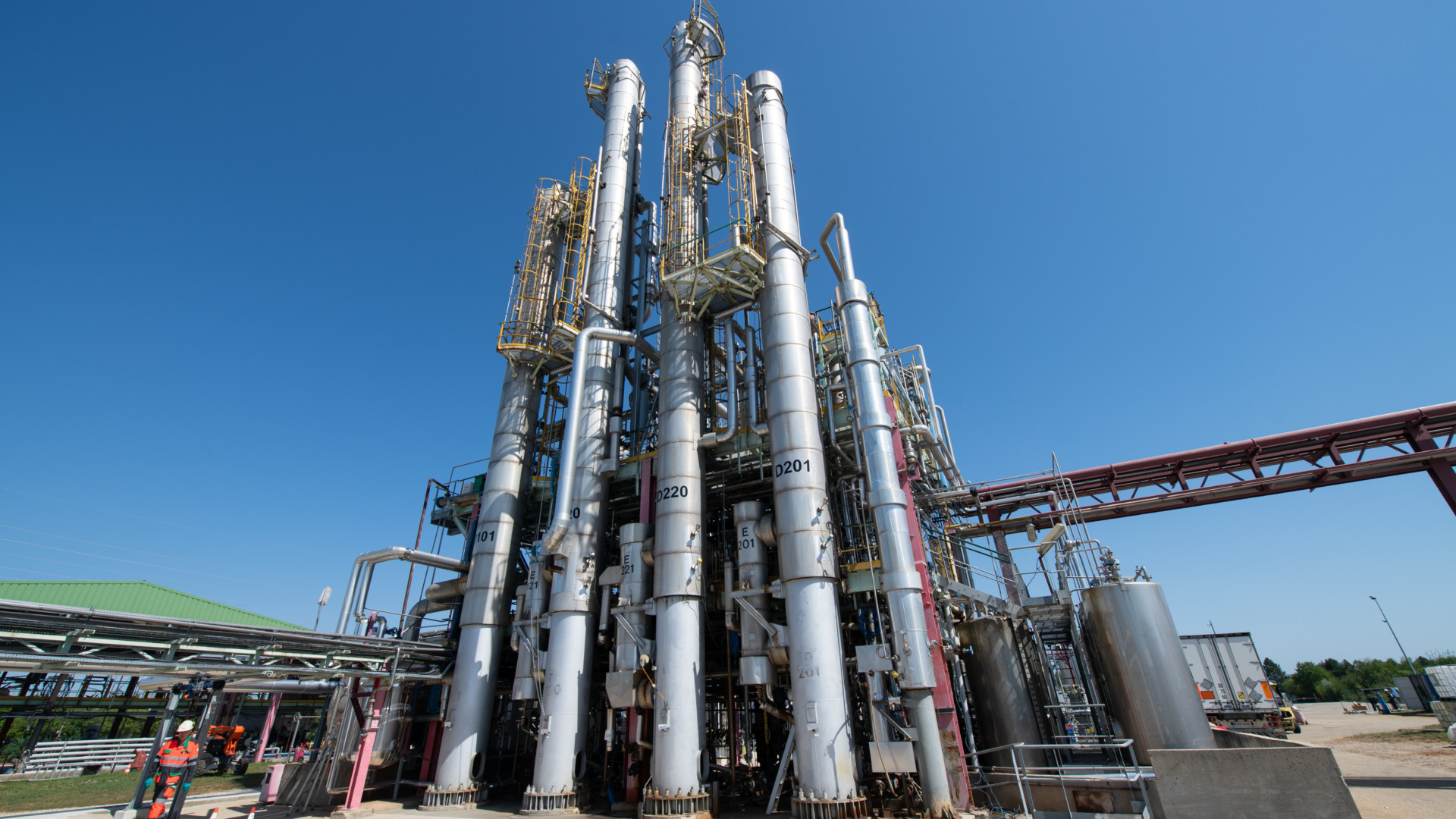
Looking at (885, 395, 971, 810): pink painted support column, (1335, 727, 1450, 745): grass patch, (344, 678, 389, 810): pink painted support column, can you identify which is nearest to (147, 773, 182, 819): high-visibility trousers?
(344, 678, 389, 810): pink painted support column

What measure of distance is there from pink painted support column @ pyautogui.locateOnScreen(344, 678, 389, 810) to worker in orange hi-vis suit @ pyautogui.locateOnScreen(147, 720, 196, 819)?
454cm

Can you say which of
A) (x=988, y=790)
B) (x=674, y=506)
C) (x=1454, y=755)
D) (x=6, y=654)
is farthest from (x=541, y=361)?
(x=1454, y=755)

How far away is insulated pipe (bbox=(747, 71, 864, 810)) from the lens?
1577 centimetres

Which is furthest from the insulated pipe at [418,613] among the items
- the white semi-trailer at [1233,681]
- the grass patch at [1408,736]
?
the grass patch at [1408,736]

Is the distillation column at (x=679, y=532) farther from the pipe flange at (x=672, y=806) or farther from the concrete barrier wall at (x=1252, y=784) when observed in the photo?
the concrete barrier wall at (x=1252, y=784)

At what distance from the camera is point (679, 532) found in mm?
19531

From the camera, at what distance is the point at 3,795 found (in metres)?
20.0

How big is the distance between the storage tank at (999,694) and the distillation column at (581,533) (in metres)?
12.4

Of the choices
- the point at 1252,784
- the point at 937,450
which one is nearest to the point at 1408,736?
the point at 937,450

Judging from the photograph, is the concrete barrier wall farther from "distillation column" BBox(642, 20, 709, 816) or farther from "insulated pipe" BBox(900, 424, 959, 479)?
"insulated pipe" BBox(900, 424, 959, 479)

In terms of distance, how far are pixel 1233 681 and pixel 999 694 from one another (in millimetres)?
17584

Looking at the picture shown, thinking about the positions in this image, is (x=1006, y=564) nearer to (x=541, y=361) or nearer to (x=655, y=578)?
(x=655, y=578)

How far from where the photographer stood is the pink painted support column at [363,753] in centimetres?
1742

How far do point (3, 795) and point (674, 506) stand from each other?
23.8 metres
